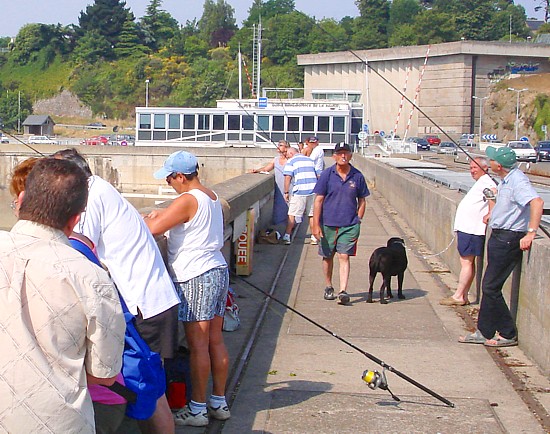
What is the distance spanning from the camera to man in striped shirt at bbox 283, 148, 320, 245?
48.8 feet

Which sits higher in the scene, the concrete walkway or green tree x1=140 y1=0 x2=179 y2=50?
green tree x1=140 y1=0 x2=179 y2=50

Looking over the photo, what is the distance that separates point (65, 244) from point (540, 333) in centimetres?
491

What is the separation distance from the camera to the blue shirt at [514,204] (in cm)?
754

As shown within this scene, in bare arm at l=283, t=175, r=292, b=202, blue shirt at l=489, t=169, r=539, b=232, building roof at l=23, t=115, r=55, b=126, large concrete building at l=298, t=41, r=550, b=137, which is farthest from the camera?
building roof at l=23, t=115, r=55, b=126

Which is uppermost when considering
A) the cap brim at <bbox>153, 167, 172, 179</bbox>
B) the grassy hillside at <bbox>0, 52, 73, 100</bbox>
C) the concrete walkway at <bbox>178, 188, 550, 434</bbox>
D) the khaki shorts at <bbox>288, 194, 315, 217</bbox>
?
the grassy hillside at <bbox>0, 52, 73, 100</bbox>

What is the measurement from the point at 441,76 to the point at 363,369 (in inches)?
3744

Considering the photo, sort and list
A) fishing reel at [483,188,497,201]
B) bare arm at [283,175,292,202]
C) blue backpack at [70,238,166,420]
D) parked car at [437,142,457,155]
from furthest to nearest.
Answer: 1. parked car at [437,142,457,155]
2. bare arm at [283,175,292,202]
3. fishing reel at [483,188,497,201]
4. blue backpack at [70,238,166,420]

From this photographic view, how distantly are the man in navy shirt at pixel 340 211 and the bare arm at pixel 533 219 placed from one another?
8.95ft

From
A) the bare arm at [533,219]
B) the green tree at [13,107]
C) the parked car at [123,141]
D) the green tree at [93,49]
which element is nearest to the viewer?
the bare arm at [533,219]

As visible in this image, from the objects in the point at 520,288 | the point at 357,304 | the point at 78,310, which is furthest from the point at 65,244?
the point at 357,304

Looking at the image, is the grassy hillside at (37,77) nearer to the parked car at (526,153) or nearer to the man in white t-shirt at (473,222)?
the parked car at (526,153)

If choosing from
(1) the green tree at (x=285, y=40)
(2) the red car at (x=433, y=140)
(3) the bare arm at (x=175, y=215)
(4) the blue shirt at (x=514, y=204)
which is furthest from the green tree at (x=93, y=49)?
(3) the bare arm at (x=175, y=215)

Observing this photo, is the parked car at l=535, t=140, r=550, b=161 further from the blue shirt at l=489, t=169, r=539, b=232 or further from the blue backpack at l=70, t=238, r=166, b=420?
the blue backpack at l=70, t=238, r=166, b=420

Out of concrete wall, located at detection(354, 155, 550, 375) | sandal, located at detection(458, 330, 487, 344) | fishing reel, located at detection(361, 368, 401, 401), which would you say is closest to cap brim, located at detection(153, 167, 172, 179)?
fishing reel, located at detection(361, 368, 401, 401)
